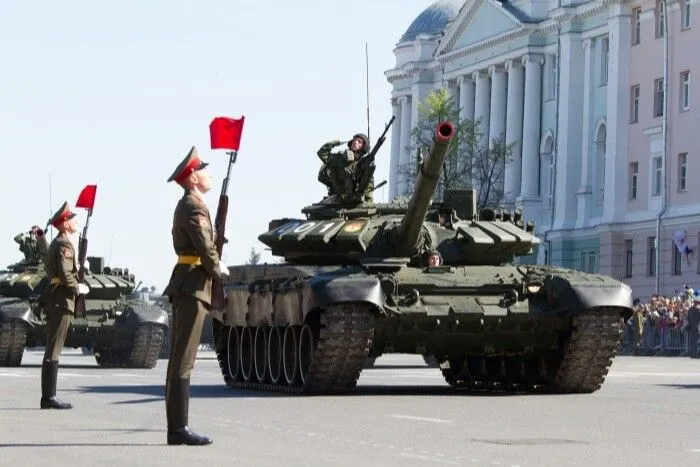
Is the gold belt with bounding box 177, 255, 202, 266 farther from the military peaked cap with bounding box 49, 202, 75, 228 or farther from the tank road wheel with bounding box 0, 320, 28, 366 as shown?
the tank road wheel with bounding box 0, 320, 28, 366

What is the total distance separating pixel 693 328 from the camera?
176 feet

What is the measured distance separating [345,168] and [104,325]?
11974 millimetres

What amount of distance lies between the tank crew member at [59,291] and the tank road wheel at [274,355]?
5956mm

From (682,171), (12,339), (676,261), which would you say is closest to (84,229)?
(12,339)

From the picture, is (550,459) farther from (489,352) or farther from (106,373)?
(106,373)

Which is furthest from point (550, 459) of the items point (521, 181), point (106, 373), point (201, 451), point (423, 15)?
point (423, 15)

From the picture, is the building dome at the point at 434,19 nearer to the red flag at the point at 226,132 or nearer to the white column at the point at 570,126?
the white column at the point at 570,126

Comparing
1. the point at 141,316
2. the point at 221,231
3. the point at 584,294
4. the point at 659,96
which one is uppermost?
the point at 659,96

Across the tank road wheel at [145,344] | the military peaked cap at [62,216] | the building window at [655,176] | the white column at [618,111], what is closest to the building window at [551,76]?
the white column at [618,111]

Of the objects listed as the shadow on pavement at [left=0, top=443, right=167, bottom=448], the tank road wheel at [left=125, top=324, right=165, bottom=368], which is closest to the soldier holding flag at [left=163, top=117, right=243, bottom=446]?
the shadow on pavement at [left=0, top=443, right=167, bottom=448]

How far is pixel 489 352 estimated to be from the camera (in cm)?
2575

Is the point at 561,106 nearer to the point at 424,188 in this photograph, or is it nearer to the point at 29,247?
the point at 29,247

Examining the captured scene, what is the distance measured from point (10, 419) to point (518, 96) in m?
79.8

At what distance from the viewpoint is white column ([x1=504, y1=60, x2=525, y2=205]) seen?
9800 cm
